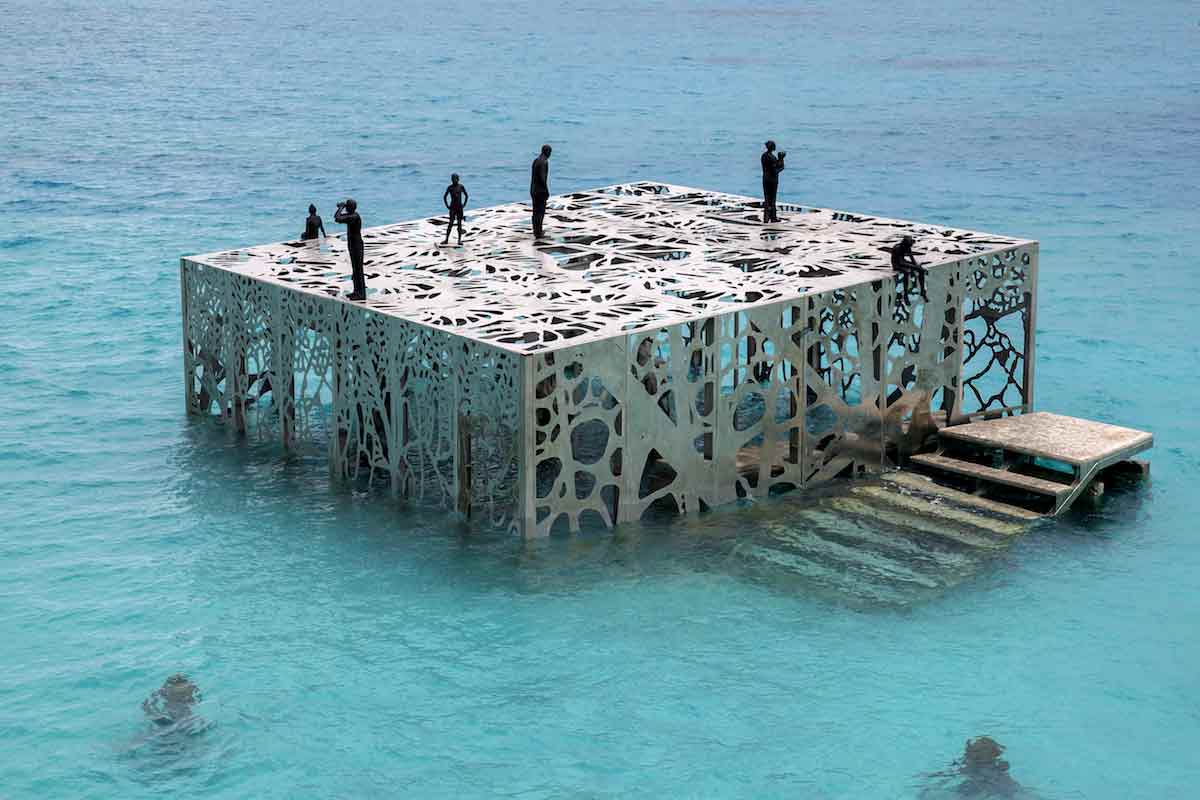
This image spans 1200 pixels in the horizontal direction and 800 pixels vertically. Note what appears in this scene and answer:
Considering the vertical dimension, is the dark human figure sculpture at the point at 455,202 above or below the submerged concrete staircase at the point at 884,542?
above

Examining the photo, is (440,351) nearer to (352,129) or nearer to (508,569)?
(508,569)

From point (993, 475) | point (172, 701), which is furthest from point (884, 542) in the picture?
point (172, 701)

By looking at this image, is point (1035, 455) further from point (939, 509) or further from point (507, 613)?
point (507, 613)

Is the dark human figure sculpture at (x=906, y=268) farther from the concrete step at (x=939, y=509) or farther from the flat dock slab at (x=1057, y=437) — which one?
the concrete step at (x=939, y=509)

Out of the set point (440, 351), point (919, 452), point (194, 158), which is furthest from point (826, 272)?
point (194, 158)

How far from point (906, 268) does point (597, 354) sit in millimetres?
5807

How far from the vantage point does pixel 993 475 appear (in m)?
24.3

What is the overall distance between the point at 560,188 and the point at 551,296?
98.2ft

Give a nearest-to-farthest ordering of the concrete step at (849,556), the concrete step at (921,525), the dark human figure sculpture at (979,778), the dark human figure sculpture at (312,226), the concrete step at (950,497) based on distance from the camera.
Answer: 1. the dark human figure sculpture at (979,778)
2. the concrete step at (849,556)
3. the concrete step at (921,525)
4. the concrete step at (950,497)
5. the dark human figure sculpture at (312,226)

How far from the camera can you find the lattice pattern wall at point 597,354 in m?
22.4

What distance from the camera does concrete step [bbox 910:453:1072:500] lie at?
23.7 meters

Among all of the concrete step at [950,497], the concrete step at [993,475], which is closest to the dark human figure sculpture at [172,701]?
the concrete step at [950,497]

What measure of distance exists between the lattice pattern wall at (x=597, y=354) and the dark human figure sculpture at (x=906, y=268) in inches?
11.4

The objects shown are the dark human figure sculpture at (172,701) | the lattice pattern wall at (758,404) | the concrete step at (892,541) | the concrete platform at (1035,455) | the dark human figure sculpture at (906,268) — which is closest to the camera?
the dark human figure sculpture at (172,701)
